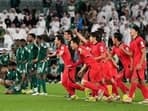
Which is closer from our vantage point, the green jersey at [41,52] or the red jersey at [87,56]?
the red jersey at [87,56]

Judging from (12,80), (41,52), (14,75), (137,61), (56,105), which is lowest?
(56,105)

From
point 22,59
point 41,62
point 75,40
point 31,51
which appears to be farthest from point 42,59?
point 75,40

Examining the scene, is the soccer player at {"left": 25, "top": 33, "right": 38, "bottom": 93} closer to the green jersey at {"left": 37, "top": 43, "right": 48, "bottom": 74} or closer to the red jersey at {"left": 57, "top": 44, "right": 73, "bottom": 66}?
the green jersey at {"left": 37, "top": 43, "right": 48, "bottom": 74}

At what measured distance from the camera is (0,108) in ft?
52.6

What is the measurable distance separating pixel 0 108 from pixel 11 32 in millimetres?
16174

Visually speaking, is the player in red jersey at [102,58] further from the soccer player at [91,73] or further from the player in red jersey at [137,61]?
the player in red jersey at [137,61]

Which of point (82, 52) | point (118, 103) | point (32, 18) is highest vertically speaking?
point (32, 18)

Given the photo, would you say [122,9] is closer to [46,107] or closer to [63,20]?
[63,20]

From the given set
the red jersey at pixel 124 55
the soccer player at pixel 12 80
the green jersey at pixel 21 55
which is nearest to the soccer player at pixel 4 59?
the soccer player at pixel 12 80

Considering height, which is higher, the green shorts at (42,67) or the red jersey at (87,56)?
the red jersey at (87,56)

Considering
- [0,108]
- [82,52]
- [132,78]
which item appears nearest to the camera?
[0,108]

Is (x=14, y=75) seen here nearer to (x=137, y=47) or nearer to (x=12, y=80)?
(x=12, y=80)

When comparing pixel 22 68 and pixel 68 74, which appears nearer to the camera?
pixel 68 74

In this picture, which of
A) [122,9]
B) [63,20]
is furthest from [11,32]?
[122,9]
